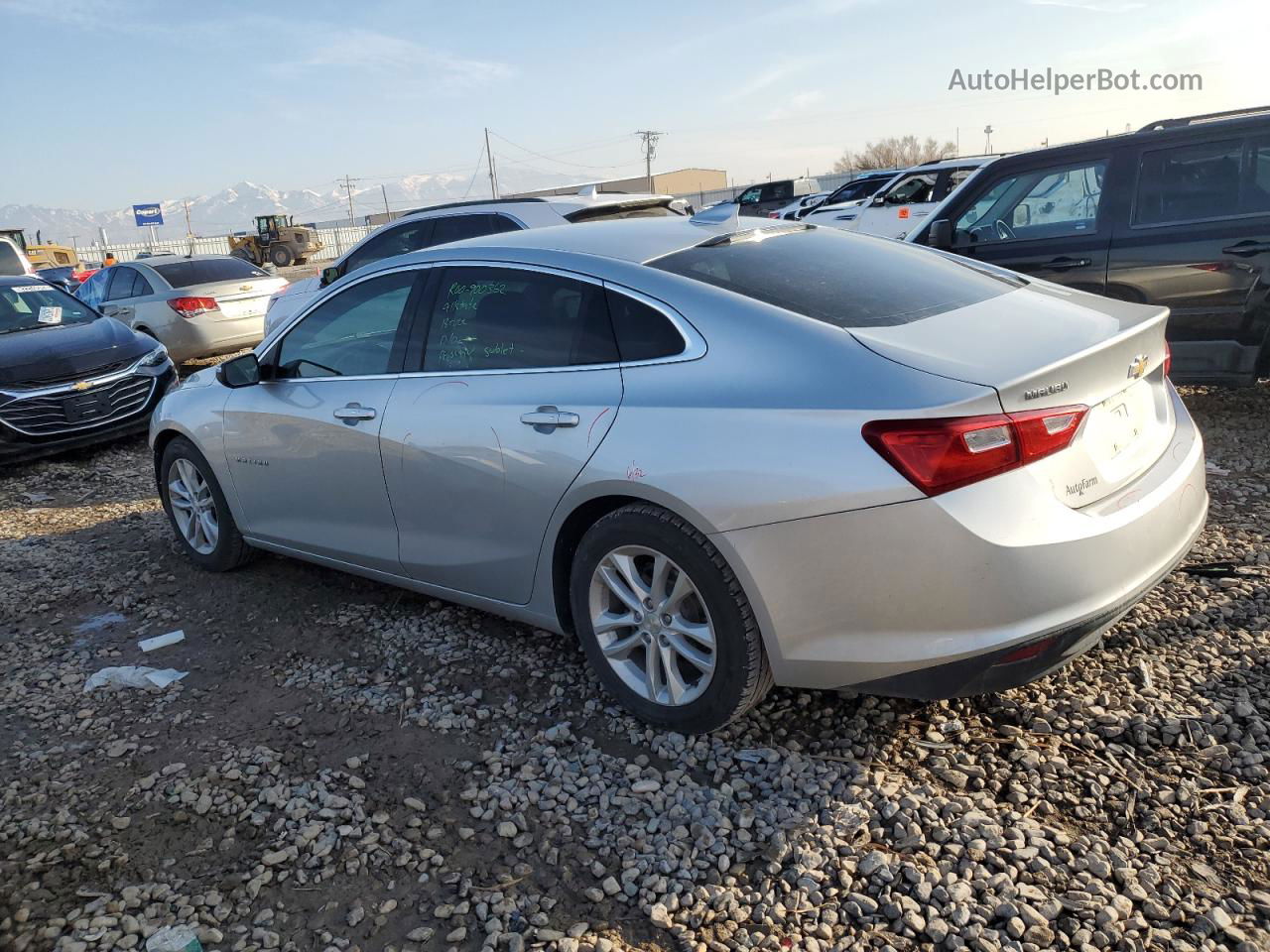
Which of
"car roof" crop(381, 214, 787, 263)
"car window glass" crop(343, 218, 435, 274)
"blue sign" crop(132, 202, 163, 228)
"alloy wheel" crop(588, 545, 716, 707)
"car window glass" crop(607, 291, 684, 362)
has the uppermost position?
"blue sign" crop(132, 202, 163, 228)

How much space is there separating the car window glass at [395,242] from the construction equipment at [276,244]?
122 feet

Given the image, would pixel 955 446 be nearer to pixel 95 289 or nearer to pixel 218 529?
pixel 218 529

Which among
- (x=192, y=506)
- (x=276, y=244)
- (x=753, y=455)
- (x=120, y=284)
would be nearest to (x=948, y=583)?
(x=753, y=455)

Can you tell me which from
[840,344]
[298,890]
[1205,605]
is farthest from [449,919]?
[1205,605]

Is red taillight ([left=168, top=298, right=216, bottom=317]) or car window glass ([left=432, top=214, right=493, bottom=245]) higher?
car window glass ([left=432, top=214, right=493, bottom=245])

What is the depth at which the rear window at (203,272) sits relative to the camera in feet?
38.6

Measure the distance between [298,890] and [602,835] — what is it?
→ 0.82m

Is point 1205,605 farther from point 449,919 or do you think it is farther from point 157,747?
point 157,747

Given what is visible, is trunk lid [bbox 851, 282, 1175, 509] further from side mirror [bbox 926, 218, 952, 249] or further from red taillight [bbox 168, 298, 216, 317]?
red taillight [bbox 168, 298, 216, 317]

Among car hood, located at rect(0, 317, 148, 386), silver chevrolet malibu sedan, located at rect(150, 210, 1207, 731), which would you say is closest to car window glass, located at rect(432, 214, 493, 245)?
car hood, located at rect(0, 317, 148, 386)

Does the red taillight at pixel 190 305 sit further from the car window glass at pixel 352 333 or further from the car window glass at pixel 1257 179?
the car window glass at pixel 1257 179

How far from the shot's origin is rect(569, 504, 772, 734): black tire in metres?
2.76

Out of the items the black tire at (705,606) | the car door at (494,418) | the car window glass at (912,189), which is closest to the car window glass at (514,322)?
the car door at (494,418)

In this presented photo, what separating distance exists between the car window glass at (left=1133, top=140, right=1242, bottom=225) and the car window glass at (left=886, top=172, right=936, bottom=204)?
28.7ft
